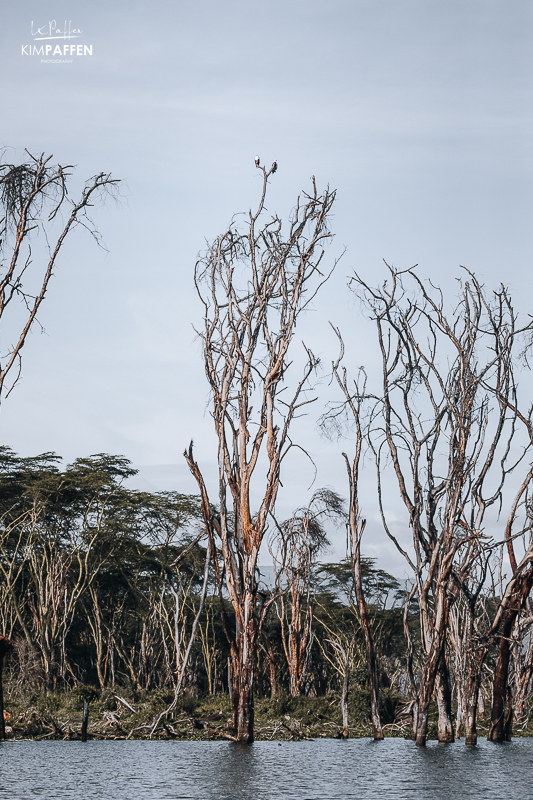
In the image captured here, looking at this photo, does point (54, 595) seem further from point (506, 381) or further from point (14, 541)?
point (506, 381)

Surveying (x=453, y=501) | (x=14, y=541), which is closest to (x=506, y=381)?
(x=453, y=501)

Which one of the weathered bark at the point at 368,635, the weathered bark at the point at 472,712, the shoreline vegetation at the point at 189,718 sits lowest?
the shoreline vegetation at the point at 189,718

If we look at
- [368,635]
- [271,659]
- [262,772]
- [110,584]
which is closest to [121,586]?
[110,584]

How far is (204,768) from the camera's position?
1284 cm

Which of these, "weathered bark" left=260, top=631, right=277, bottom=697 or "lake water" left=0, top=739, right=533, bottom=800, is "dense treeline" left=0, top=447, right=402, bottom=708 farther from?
"lake water" left=0, top=739, right=533, bottom=800

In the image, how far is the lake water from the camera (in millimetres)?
9945

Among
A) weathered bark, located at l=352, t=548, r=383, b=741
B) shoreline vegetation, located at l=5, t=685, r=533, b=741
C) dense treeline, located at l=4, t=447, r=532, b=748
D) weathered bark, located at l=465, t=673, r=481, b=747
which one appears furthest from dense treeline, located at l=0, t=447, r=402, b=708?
weathered bark, located at l=465, t=673, r=481, b=747

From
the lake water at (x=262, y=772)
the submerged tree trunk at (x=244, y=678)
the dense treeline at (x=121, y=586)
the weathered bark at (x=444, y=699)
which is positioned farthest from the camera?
the dense treeline at (x=121, y=586)

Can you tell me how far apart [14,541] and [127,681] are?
9009 millimetres

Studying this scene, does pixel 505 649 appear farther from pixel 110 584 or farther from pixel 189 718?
pixel 110 584

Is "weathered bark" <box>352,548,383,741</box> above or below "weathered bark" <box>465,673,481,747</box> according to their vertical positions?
above

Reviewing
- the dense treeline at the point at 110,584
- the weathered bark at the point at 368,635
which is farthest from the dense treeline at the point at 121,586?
the weathered bark at the point at 368,635

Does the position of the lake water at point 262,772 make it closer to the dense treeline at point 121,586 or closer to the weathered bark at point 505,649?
the weathered bark at point 505,649

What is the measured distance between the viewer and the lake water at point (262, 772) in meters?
9.95
